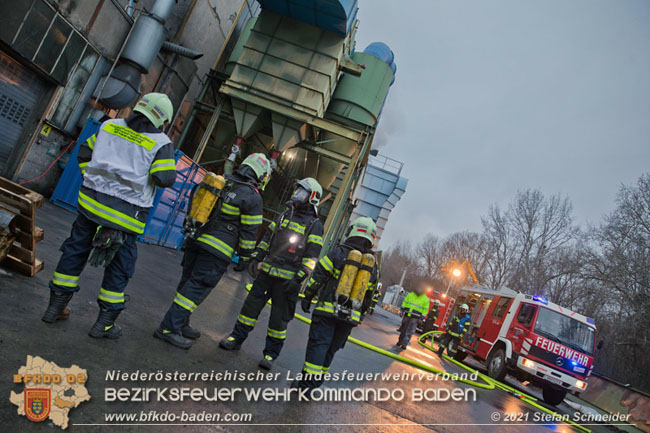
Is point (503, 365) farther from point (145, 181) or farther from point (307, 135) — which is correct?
point (145, 181)

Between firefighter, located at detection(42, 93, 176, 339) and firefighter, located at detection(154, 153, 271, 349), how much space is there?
1.79 ft

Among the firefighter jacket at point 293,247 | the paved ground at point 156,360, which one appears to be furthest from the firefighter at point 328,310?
the paved ground at point 156,360

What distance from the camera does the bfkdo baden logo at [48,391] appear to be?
6.17ft

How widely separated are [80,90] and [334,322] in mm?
10084

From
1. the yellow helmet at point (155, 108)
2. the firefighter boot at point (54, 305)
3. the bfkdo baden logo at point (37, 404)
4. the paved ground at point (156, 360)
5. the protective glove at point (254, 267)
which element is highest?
the yellow helmet at point (155, 108)

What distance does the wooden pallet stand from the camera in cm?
339

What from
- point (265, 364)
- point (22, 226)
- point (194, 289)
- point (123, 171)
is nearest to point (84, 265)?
point (123, 171)

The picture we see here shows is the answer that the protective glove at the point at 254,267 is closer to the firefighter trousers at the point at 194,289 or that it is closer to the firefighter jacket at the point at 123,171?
the firefighter trousers at the point at 194,289

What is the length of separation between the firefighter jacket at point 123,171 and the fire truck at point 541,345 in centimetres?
1044

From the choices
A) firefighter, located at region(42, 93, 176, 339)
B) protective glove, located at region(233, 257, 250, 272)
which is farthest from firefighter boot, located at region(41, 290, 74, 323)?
protective glove, located at region(233, 257, 250, 272)

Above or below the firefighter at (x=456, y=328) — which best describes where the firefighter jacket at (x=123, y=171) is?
above

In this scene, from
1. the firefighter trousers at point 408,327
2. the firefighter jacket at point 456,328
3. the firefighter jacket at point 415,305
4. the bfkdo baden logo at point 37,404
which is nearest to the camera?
the bfkdo baden logo at point 37,404

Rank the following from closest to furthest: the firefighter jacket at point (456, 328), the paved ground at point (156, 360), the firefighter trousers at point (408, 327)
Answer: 1. the paved ground at point (156, 360)
2. the firefighter trousers at point (408, 327)
3. the firefighter jacket at point (456, 328)

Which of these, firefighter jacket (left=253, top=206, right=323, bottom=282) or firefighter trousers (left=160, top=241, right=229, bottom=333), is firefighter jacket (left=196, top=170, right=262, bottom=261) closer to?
firefighter trousers (left=160, top=241, right=229, bottom=333)
